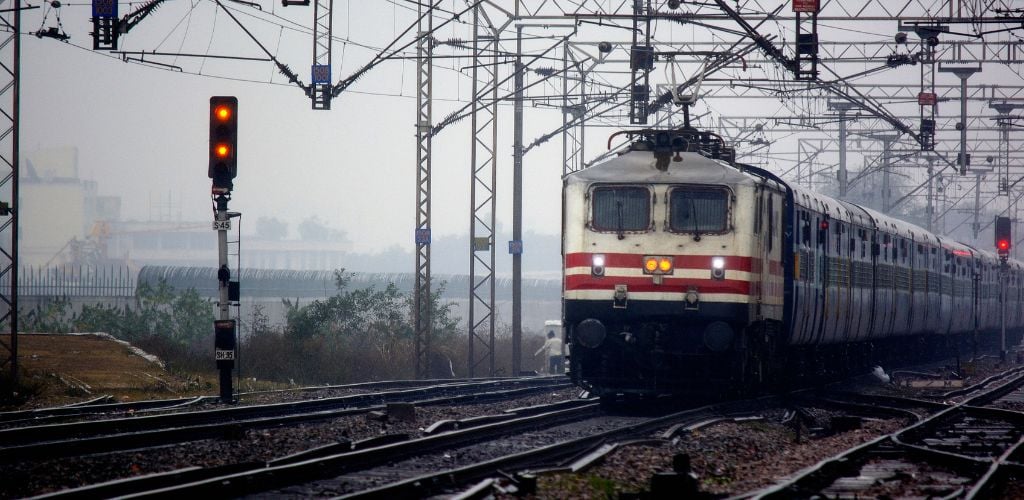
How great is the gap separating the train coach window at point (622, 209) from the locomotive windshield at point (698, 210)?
1.23ft

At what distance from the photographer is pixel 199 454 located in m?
12.0

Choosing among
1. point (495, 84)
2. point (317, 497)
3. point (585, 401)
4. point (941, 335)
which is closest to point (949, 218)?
point (941, 335)

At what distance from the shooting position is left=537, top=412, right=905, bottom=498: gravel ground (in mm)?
10508

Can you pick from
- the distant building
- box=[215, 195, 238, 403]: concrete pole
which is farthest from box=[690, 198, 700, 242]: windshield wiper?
the distant building

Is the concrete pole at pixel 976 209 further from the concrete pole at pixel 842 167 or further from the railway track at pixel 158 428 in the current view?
the railway track at pixel 158 428

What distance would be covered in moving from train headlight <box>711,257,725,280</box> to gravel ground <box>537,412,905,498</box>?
1.96 m

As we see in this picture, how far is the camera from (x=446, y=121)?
101 feet

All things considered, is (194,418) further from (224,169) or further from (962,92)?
(962,92)

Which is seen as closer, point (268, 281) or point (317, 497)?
point (317, 497)

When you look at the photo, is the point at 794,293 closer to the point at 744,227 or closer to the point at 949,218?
the point at 744,227

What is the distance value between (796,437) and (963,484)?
177 inches

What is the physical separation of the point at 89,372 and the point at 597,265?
1142 centimetres

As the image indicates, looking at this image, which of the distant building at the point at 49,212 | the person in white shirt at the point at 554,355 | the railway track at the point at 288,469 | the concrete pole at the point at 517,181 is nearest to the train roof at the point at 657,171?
the railway track at the point at 288,469

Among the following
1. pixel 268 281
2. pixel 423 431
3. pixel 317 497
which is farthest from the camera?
pixel 268 281
